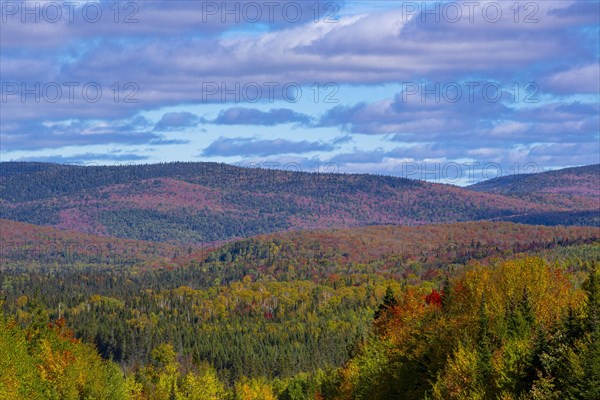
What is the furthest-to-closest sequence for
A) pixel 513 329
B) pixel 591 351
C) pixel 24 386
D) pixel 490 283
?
1. pixel 490 283
2. pixel 24 386
3. pixel 513 329
4. pixel 591 351

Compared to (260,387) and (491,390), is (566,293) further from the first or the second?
(260,387)

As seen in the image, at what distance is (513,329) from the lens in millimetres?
89250

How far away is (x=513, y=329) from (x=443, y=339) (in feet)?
19.4

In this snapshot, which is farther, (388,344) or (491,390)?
(388,344)

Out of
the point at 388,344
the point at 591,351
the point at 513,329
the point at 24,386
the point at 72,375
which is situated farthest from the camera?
the point at 72,375

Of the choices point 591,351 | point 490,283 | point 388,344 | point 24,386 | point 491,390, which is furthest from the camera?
point 490,283

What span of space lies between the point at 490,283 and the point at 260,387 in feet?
A: 293

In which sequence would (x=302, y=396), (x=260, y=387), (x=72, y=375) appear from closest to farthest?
(x=72, y=375) → (x=302, y=396) → (x=260, y=387)

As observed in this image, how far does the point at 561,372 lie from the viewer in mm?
66312

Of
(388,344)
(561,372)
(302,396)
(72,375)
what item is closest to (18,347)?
(72,375)

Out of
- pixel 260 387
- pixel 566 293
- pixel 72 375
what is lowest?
pixel 260 387

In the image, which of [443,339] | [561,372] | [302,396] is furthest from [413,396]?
[302,396]

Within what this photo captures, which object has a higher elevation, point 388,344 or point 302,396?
point 388,344

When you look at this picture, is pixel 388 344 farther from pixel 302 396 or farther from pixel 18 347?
pixel 302 396
